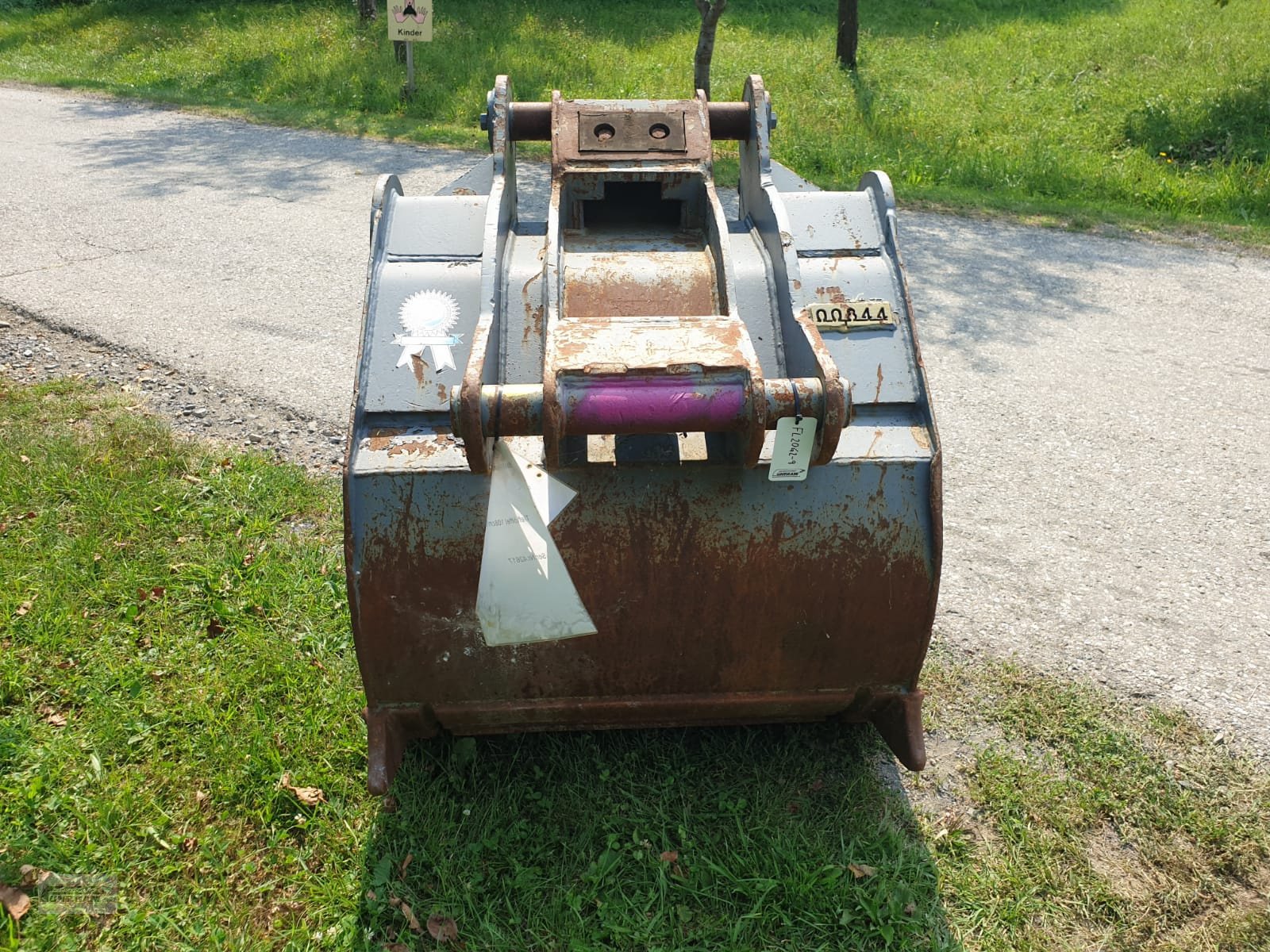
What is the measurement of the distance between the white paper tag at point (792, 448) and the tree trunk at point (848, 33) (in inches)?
485

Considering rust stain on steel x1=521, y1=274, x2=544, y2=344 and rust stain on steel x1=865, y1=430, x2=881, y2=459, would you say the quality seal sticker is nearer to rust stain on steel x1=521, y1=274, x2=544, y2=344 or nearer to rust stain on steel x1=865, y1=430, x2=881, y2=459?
rust stain on steel x1=521, y1=274, x2=544, y2=344

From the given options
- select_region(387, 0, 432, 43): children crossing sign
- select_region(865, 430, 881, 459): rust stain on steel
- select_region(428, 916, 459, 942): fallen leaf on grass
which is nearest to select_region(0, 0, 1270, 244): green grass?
select_region(387, 0, 432, 43): children crossing sign

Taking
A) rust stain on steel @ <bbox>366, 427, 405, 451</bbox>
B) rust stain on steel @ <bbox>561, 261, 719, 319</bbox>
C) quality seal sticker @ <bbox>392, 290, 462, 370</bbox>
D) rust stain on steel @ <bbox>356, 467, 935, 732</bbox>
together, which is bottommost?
rust stain on steel @ <bbox>356, 467, 935, 732</bbox>

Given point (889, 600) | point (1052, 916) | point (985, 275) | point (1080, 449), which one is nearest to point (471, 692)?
point (889, 600)

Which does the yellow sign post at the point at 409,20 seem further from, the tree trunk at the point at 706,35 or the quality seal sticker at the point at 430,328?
the quality seal sticker at the point at 430,328

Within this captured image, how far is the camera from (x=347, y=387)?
4.99 metres

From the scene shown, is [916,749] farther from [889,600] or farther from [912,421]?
[912,421]

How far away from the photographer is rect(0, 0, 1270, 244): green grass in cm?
902

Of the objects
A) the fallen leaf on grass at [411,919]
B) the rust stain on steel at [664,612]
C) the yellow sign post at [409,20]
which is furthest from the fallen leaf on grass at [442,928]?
the yellow sign post at [409,20]

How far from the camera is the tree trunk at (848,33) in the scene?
12695mm

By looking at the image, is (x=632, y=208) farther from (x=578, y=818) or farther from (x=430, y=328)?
(x=578, y=818)

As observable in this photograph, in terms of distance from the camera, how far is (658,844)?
2445 mm

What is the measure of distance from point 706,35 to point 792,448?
8.63 meters

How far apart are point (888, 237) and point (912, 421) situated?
0.64 meters
